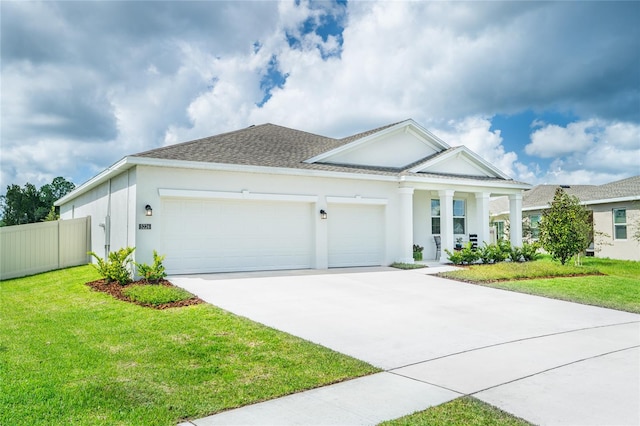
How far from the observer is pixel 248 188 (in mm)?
13398

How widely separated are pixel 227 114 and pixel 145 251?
1050 cm

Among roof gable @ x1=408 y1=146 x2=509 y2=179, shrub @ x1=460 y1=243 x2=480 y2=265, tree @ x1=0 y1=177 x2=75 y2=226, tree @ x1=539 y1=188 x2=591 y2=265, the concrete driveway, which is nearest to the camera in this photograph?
the concrete driveway

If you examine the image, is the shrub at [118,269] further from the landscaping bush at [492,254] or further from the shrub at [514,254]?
the shrub at [514,254]

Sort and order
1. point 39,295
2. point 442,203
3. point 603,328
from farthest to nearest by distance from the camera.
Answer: point 442,203 < point 39,295 < point 603,328

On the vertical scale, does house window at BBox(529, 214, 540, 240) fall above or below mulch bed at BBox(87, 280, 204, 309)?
→ above

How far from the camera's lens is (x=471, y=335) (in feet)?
22.0

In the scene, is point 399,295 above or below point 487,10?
below

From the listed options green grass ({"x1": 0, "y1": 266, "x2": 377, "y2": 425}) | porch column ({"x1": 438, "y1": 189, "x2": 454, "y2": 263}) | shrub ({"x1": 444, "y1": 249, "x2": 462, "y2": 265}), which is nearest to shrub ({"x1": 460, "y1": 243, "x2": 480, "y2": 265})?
shrub ({"x1": 444, "y1": 249, "x2": 462, "y2": 265})

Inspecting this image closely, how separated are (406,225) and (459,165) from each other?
4.55 m

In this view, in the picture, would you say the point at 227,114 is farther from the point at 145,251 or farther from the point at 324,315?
the point at 324,315

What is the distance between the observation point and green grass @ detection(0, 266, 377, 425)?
402 centimetres

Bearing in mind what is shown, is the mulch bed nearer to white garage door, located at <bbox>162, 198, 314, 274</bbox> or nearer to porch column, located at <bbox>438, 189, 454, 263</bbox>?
white garage door, located at <bbox>162, 198, 314, 274</bbox>

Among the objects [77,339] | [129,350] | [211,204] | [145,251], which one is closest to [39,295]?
[145,251]

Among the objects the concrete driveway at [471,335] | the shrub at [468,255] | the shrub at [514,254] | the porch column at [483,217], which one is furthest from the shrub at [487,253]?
the concrete driveway at [471,335]
